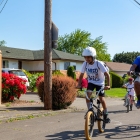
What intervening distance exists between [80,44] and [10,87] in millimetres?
55575

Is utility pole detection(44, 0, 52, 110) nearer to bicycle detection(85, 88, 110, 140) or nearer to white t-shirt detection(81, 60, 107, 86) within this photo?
bicycle detection(85, 88, 110, 140)

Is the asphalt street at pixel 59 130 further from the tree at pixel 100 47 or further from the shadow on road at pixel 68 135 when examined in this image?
the tree at pixel 100 47

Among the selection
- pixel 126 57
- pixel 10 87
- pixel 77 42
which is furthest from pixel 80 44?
pixel 10 87

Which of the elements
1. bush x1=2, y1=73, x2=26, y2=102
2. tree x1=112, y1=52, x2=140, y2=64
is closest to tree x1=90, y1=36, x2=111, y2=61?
tree x1=112, y1=52, x2=140, y2=64

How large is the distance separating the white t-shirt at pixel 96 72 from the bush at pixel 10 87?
739cm

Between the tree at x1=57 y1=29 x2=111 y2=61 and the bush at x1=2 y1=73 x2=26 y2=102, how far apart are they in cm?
5381

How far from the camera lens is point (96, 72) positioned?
255 inches

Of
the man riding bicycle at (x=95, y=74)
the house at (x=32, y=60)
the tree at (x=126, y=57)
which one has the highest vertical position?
the tree at (x=126, y=57)

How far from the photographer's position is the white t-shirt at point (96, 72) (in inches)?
253

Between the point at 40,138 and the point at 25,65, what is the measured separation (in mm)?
30720

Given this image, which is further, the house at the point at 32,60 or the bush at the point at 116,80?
the bush at the point at 116,80

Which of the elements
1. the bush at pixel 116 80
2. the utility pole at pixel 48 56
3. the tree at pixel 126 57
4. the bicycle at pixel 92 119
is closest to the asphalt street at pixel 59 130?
the bicycle at pixel 92 119

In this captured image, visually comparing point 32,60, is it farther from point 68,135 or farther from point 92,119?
point 92,119

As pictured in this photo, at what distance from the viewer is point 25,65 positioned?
3644 centimetres
